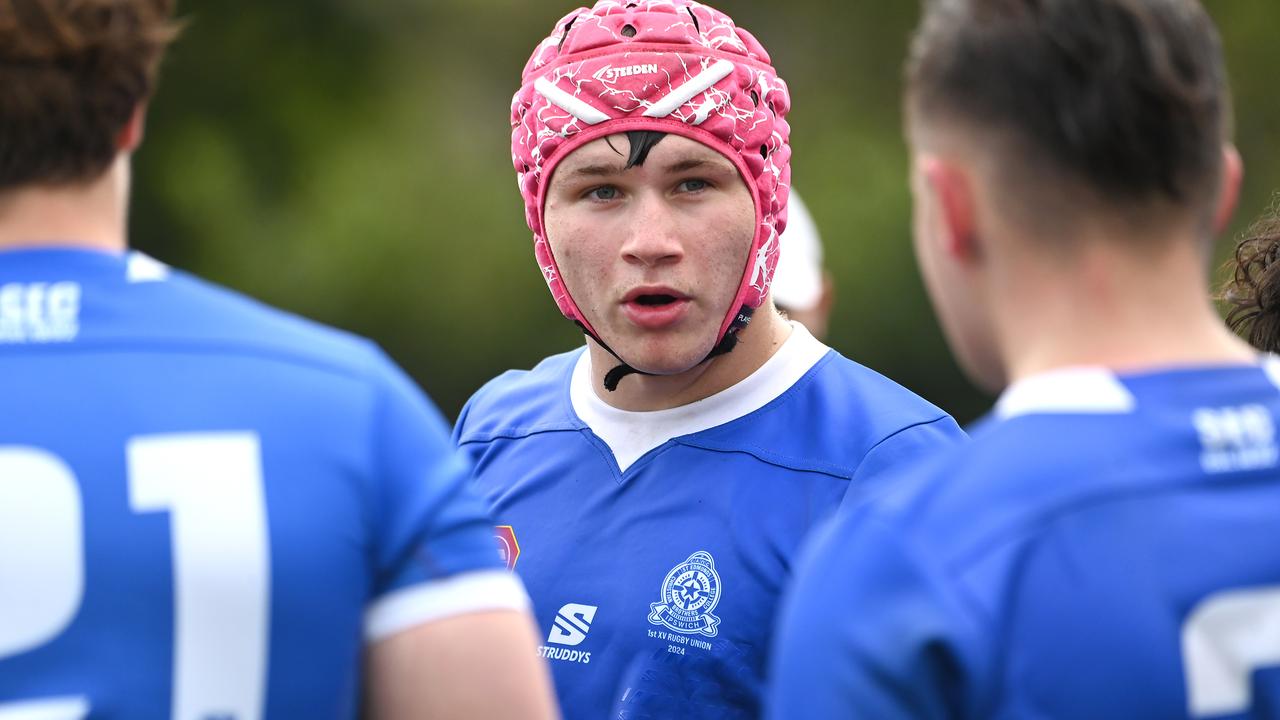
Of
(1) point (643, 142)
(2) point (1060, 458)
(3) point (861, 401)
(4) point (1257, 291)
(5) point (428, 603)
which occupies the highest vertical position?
(1) point (643, 142)

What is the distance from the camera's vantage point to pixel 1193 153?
1909mm

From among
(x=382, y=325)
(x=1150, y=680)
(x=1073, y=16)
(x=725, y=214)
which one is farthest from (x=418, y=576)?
(x=382, y=325)

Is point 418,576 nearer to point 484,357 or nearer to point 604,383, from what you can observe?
point 604,383

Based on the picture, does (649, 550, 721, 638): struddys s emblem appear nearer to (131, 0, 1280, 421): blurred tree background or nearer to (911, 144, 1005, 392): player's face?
(911, 144, 1005, 392): player's face

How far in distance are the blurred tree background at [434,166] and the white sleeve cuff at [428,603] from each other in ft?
39.7

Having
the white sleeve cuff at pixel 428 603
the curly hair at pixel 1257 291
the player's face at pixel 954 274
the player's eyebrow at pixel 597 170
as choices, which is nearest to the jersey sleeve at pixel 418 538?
the white sleeve cuff at pixel 428 603

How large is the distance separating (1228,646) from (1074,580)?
19 cm

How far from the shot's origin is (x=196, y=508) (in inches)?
74.5

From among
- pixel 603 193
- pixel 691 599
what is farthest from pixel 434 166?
pixel 691 599

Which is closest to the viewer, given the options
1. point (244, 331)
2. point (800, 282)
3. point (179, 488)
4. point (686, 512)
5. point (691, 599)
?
point (179, 488)

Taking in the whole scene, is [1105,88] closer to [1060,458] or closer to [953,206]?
[953,206]

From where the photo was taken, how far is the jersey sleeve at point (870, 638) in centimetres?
178

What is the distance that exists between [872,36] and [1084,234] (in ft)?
46.1

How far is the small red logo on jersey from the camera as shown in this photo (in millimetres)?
3250
